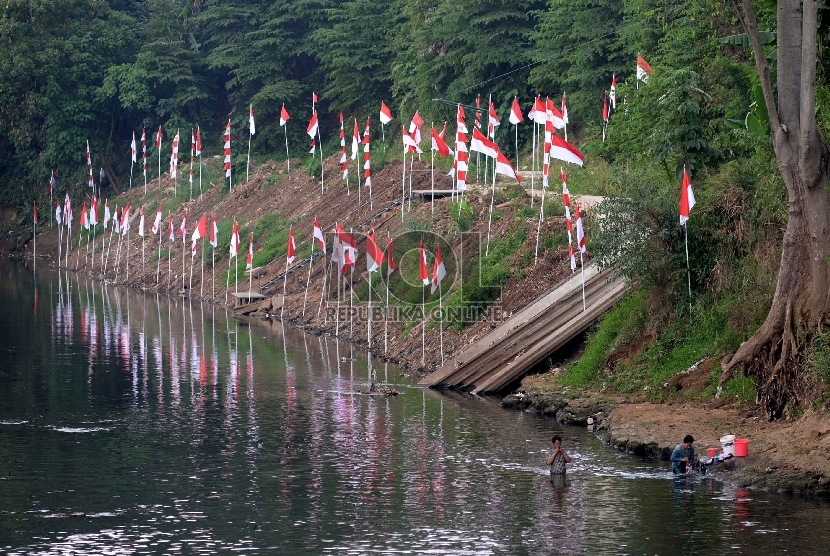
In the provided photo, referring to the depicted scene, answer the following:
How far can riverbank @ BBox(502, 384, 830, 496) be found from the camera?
1124 inches

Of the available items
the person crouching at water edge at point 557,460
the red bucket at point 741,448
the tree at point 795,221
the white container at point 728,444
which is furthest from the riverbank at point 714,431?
the person crouching at water edge at point 557,460

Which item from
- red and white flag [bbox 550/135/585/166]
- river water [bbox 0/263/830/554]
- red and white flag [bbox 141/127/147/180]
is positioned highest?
red and white flag [bbox 141/127/147/180]

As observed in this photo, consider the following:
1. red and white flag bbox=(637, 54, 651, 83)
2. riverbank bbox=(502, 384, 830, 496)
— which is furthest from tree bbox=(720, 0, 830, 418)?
red and white flag bbox=(637, 54, 651, 83)

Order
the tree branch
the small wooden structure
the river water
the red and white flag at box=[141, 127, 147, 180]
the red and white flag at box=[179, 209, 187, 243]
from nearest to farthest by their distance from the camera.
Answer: the river water → the tree branch → the small wooden structure → the red and white flag at box=[179, 209, 187, 243] → the red and white flag at box=[141, 127, 147, 180]

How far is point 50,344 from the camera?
53.4m

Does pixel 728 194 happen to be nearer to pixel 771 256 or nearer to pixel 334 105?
pixel 771 256

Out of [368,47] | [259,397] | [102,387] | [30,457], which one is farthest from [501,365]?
[368,47]

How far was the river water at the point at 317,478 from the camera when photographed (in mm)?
24766

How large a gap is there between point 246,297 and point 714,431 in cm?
3729

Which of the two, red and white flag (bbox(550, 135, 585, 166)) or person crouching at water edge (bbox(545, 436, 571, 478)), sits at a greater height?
red and white flag (bbox(550, 135, 585, 166))

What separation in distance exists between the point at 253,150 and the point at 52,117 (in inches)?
689

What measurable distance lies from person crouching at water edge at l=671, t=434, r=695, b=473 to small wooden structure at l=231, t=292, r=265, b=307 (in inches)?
1487

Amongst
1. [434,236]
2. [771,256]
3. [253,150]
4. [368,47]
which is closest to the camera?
[771,256]

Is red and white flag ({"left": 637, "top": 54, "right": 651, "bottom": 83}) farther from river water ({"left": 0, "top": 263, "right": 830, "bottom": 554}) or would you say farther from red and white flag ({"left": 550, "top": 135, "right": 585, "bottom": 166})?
river water ({"left": 0, "top": 263, "right": 830, "bottom": 554})
